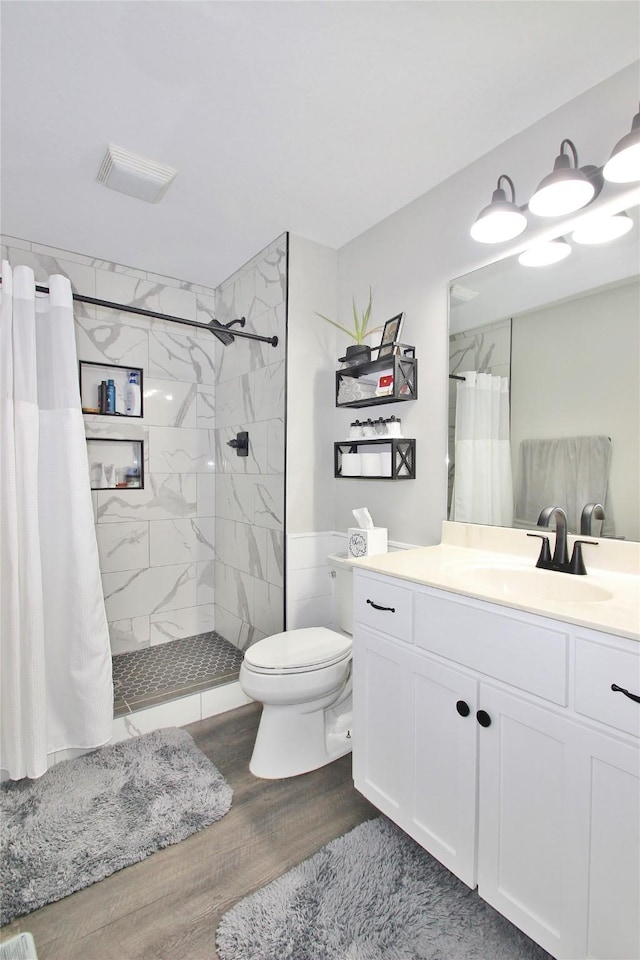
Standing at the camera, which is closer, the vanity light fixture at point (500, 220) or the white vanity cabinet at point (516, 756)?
the white vanity cabinet at point (516, 756)

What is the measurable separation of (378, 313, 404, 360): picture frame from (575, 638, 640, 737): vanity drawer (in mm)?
1351

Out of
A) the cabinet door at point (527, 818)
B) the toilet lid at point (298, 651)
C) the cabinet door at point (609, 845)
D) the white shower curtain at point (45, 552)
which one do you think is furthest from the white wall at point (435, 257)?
the white shower curtain at point (45, 552)

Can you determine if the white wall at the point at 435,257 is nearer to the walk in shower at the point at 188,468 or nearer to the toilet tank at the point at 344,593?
the toilet tank at the point at 344,593

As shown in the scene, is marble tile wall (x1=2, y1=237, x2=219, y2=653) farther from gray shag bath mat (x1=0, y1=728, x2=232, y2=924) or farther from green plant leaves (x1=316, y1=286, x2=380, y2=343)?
gray shag bath mat (x1=0, y1=728, x2=232, y2=924)

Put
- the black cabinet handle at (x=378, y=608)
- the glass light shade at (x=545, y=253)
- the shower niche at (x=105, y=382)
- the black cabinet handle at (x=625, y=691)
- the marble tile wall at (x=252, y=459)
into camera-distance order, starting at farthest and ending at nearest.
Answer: the shower niche at (x=105, y=382) → the marble tile wall at (x=252, y=459) → the glass light shade at (x=545, y=253) → the black cabinet handle at (x=378, y=608) → the black cabinet handle at (x=625, y=691)

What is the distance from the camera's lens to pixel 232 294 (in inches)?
113

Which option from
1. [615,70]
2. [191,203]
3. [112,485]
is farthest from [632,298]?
[112,485]

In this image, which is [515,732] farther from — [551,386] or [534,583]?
[551,386]

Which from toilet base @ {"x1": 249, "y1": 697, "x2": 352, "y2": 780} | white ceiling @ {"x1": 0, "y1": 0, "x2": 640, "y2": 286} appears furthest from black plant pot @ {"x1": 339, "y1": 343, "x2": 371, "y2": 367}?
toilet base @ {"x1": 249, "y1": 697, "x2": 352, "y2": 780}

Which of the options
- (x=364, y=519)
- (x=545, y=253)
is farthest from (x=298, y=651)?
(x=545, y=253)

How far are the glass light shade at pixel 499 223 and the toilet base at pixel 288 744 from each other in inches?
73.8

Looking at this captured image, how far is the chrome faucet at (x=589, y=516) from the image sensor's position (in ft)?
4.60

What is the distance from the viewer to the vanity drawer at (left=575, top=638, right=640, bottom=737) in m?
0.87

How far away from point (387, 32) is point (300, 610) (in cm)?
222
